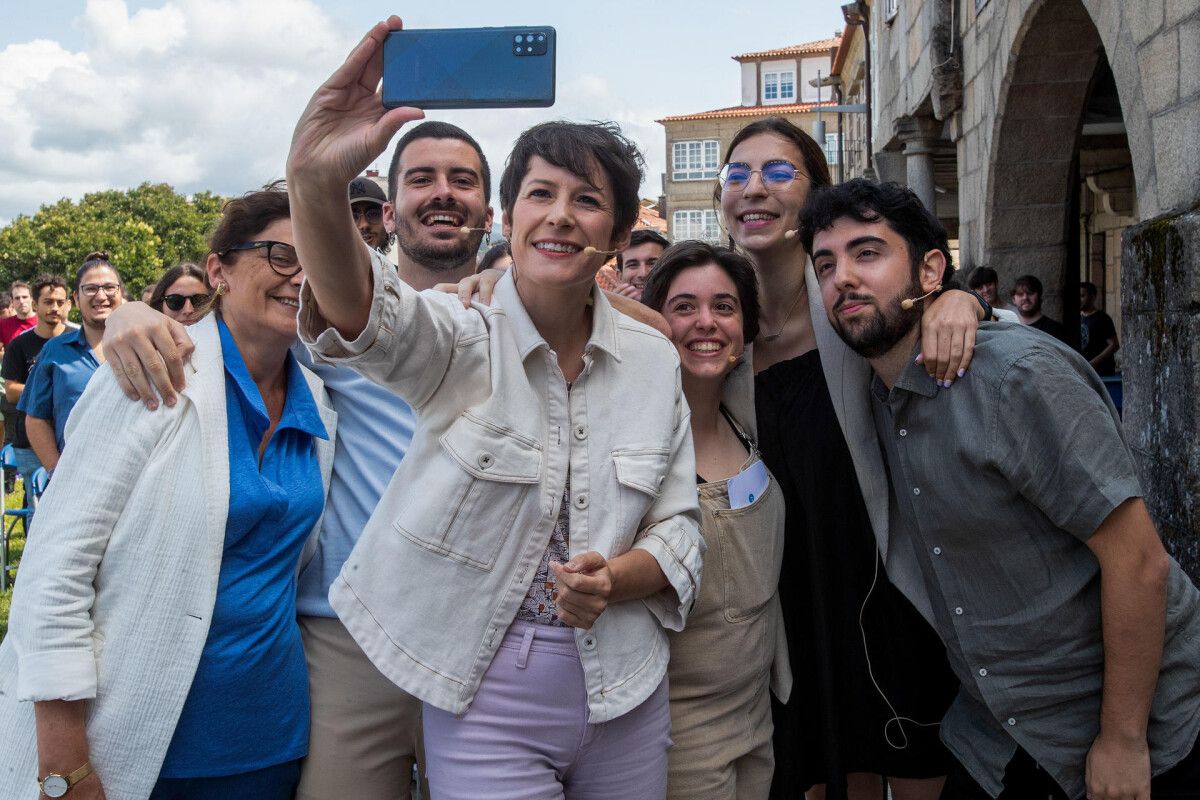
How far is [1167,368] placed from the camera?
3.20 m

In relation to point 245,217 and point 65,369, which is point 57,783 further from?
point 65,369

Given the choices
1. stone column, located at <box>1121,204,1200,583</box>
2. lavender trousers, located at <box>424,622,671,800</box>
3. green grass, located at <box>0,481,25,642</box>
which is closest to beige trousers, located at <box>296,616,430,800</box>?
lavender trousers, located at <box>424,622,671,800</box>

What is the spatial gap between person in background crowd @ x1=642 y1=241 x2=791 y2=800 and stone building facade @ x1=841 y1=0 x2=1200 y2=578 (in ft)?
4.41

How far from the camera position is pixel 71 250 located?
47.9 m

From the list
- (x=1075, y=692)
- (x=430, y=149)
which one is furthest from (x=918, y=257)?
(x=430, y=149)

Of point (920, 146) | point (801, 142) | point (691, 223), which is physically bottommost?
point (801, 142)

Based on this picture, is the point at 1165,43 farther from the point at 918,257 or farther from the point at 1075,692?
the point at 1075,692

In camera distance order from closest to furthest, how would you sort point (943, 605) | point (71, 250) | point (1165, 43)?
1. point (943, 605)
2. point (1165, 43)
3. point (71, 250)

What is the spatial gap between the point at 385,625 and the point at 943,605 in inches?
56.6

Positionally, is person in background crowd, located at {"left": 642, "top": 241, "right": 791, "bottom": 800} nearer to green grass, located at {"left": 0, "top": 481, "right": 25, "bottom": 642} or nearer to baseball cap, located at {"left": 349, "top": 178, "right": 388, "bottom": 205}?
baseball cap, located at {"left": 349, "top": 178, "right": 388, "bottom": 205}

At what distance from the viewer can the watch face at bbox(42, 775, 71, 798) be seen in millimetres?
1944

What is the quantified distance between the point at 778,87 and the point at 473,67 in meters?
58.6

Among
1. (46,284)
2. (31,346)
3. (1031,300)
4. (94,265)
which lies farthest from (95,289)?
(1031,300)

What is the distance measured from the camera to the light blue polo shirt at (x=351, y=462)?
2410mm
